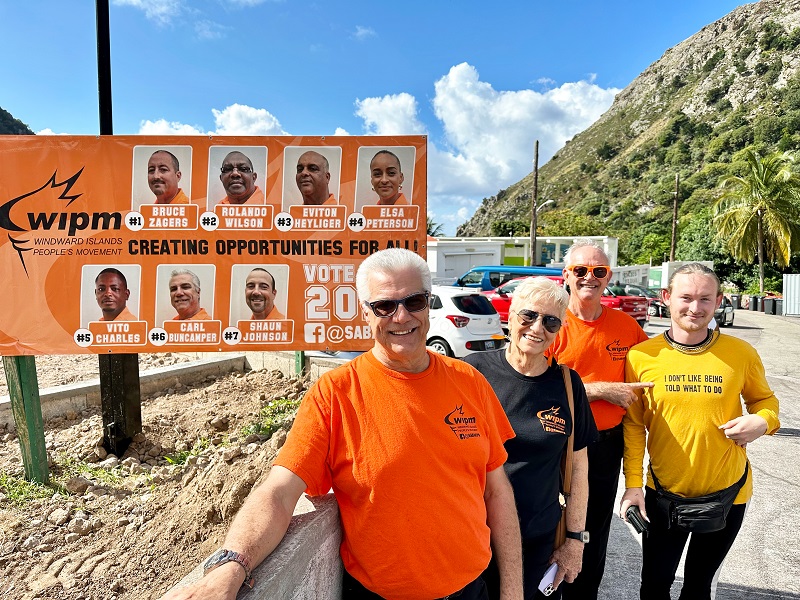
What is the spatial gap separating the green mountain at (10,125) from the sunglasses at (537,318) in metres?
50.2

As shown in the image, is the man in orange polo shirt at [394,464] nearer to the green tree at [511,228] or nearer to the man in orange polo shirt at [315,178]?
the man in orange polo shirt at [315,178]

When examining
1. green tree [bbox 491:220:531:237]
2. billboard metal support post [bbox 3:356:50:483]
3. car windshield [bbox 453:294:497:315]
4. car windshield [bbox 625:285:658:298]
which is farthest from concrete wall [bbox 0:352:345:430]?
green tree [bbox 491:220:531:237]

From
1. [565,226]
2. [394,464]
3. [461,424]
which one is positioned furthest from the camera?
[565,226]

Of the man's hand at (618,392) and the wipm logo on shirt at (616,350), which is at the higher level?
the wipm logo on shirt at (616,350)

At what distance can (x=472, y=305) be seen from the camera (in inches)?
364

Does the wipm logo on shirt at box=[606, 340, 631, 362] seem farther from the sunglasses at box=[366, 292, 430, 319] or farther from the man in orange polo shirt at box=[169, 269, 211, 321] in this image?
the man in orange polo shirt at box=[169, 269, 211, 321]

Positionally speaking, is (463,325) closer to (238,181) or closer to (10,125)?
(238,181)

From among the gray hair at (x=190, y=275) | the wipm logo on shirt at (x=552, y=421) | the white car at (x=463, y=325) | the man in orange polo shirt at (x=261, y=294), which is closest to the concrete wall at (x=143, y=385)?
the gray hair at (x=190, y=275)

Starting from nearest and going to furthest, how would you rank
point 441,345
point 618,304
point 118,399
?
point 118,399 < point 441,345 < point 618,304

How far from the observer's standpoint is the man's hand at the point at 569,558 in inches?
83.9

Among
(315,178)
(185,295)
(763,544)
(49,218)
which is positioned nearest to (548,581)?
(763,544)

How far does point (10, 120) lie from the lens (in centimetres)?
4438

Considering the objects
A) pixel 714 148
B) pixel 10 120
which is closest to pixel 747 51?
pixel 714 148

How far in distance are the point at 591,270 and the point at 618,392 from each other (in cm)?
61
